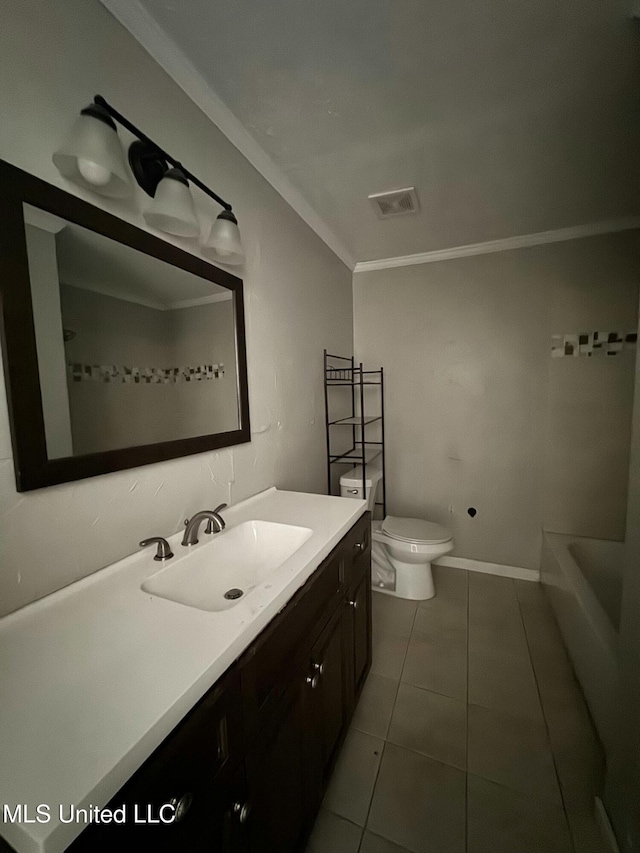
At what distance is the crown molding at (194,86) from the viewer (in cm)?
94

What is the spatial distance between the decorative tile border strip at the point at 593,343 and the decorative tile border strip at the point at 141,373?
216 centimetres

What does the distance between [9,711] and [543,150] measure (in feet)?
7.70

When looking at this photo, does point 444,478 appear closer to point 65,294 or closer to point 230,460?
point 230,460

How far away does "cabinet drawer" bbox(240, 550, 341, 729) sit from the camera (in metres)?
0.68

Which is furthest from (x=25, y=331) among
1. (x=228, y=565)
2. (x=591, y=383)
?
(x=591, y=383)

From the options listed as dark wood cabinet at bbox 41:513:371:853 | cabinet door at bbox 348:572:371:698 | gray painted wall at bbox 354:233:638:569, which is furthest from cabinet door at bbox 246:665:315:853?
gray painted wall at bbox 354:233:638:569

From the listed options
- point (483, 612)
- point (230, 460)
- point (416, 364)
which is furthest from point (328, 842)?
point (416, 364)

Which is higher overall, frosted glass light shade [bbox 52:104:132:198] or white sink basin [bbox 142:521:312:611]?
frosted glass light shade [bbox 52:104:132:198]

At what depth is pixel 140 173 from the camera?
0.95 metres

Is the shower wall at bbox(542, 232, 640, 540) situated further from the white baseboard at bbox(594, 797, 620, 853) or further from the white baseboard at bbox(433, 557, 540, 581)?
the white baseboard at bbox(594, 797, 620, 853)

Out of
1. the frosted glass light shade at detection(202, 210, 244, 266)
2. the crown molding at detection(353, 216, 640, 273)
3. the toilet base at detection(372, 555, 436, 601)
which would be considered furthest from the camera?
the toilet base at detection(372, 555, 436, 601)

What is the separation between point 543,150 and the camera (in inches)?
58.1

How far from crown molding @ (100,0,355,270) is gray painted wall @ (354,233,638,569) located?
3.94ft

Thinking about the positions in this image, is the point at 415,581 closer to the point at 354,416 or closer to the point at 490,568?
the point at 490,568
